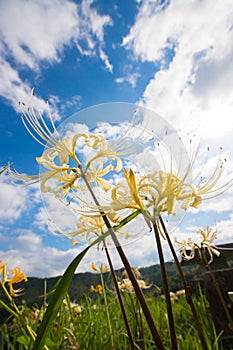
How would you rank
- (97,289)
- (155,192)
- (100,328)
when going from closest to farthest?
1. (155,192)
2. (100,328)
3. (97,289)

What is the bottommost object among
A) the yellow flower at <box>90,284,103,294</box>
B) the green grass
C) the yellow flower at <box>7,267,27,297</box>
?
the green grass

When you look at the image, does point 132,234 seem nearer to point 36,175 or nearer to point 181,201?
point 181,201

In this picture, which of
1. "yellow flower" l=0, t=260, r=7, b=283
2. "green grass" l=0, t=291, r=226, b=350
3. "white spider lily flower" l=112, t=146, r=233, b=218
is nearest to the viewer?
"white spider lily flower" l=112, t=146, r=233, b=218

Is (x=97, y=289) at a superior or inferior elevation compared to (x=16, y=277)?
superior

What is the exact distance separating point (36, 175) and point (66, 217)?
16 centimetres

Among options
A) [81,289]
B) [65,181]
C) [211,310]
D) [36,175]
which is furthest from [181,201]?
[81,289]

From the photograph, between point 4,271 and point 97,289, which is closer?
point 4,271

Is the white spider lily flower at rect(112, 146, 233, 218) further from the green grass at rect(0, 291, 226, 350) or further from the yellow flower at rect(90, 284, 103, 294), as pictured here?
the yellow flower at rect(90, 284, 103, 294)

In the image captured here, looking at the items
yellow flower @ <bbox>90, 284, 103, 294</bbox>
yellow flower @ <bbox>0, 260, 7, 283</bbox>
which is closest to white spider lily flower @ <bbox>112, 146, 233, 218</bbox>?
yellow flower @ <bbox>0, 260, 7, 283</bbox>

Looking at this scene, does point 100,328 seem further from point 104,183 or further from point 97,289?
point 104,183

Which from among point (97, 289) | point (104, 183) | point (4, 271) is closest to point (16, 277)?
point (4, 271)

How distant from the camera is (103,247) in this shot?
98 centimetres

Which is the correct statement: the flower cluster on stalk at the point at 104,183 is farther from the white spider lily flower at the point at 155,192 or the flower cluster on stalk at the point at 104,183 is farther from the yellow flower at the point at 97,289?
the yellow flower at the point at 97,289

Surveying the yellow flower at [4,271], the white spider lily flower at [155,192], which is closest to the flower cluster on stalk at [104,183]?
the white spider lily flower at [155,192]
